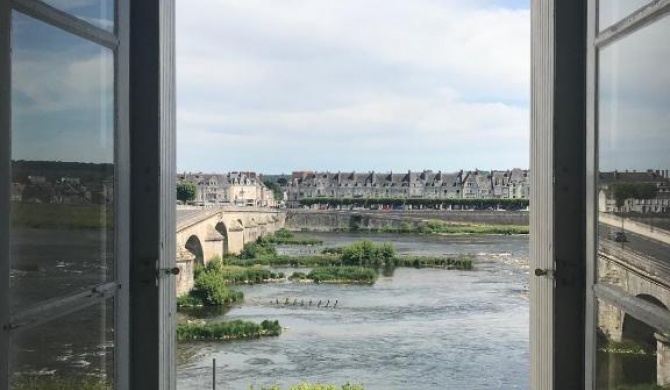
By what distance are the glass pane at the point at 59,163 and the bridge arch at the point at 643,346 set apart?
2.95ft

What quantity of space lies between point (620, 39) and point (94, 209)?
0.94m

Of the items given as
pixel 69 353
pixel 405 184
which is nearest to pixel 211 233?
pixel 69 353

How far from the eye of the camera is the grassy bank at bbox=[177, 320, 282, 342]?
500 inches

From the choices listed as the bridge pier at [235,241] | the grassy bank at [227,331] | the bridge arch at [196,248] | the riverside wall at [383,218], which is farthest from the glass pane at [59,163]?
the riverside wall at [383,218]

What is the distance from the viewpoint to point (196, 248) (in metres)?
20.0

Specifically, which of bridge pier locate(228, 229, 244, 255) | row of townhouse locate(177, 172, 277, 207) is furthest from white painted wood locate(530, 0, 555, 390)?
row of townhouse locate(177, 172, 277, 207)

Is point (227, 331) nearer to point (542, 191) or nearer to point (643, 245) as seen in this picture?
point (542, 191)

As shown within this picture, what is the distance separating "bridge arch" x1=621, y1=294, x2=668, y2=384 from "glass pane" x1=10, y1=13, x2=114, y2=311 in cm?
90

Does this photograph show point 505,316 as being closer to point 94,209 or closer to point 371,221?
point 94,209

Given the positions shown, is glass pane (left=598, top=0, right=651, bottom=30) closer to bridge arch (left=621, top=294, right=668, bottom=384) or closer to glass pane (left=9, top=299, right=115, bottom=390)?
bridge arch (left=621, top=294, right=668, bottom=384)

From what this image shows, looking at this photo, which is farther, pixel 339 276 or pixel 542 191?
pixel 339 276

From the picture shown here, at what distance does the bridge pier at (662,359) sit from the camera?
1.07 metres

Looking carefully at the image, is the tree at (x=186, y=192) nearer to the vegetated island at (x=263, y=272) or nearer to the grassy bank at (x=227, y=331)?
the vegetated island at (x=263, y=272)

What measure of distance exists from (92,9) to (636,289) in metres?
1.02
